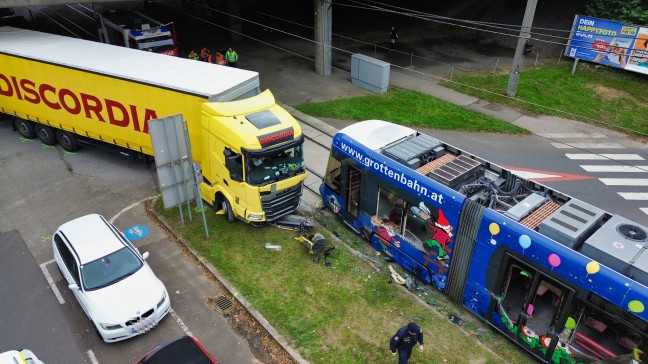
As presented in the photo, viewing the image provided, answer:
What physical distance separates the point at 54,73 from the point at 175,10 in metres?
29.2

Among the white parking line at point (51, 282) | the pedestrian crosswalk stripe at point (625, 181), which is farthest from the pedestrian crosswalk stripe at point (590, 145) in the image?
the white parking line at point (51, 282)

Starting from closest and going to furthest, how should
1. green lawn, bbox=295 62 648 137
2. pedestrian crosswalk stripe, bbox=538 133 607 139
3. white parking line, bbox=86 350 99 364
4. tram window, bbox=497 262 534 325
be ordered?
tram window, bbox=497 262 534 325
white parking line, bbox=86 350 99 364
pedestrian crosswalk stripe, bbox=538 133 607 139
green lawn, bbox=295 62 648 137

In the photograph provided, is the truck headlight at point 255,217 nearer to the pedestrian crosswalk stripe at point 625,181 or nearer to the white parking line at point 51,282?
the white parking line at point 51,282

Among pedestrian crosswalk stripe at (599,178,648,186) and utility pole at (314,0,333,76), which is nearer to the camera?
pedestrian crosswalk stripe at (599,178,648,186)

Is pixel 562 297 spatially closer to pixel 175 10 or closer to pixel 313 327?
pixel 313 327

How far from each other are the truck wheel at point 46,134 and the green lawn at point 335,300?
7.43m

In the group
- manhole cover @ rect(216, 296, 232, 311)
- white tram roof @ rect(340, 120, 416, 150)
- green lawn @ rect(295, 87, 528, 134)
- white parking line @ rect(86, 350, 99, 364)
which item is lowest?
white parking line @ rect(86, 350, 99, 364)

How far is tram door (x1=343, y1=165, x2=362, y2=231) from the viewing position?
41.9ft

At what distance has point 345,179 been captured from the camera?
1314 cm

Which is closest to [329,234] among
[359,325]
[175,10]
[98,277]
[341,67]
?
[359,325]

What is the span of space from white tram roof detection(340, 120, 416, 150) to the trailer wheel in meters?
13.2

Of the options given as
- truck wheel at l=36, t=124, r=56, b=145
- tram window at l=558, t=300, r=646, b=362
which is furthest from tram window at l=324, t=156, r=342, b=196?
truck wheel at l=36, t=124, r=56, b=145

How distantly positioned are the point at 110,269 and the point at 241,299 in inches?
121

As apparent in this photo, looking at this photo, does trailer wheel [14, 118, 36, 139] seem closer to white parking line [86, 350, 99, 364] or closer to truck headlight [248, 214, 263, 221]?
truck headlight [248, 214, 263, 221]
